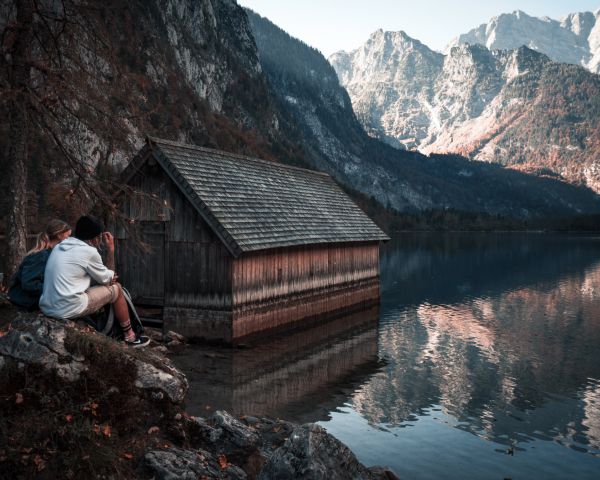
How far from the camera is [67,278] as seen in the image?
27.5 feet

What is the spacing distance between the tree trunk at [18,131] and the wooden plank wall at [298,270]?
810cm

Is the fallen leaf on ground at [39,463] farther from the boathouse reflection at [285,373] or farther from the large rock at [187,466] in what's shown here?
the boathouse reflection at [285,373]

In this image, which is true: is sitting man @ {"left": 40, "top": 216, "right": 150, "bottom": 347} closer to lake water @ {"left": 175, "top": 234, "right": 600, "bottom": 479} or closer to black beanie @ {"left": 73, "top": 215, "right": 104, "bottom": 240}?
black beanie @ {"left": 73, "top": 215, "right": 104, "bottom": 240}

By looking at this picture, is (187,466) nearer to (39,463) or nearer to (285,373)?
(39,463)

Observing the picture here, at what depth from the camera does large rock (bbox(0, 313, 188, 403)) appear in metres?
7.92

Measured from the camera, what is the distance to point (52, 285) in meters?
8.34

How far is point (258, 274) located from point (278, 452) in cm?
1380

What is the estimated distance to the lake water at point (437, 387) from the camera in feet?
42.4

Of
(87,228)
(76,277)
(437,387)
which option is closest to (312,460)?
(76,277)

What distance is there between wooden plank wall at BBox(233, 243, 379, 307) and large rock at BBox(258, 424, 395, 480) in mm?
12309

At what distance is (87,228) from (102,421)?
119 inches

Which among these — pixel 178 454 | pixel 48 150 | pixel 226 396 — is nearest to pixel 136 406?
pixel 178 454

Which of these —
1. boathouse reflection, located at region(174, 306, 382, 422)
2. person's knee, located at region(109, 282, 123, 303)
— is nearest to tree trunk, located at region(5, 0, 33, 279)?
person's knee, located at region(109, 282, 123, 303)

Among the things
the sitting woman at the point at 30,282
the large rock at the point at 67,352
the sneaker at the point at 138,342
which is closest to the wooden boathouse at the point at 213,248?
the sneaker at the point at 138,342
